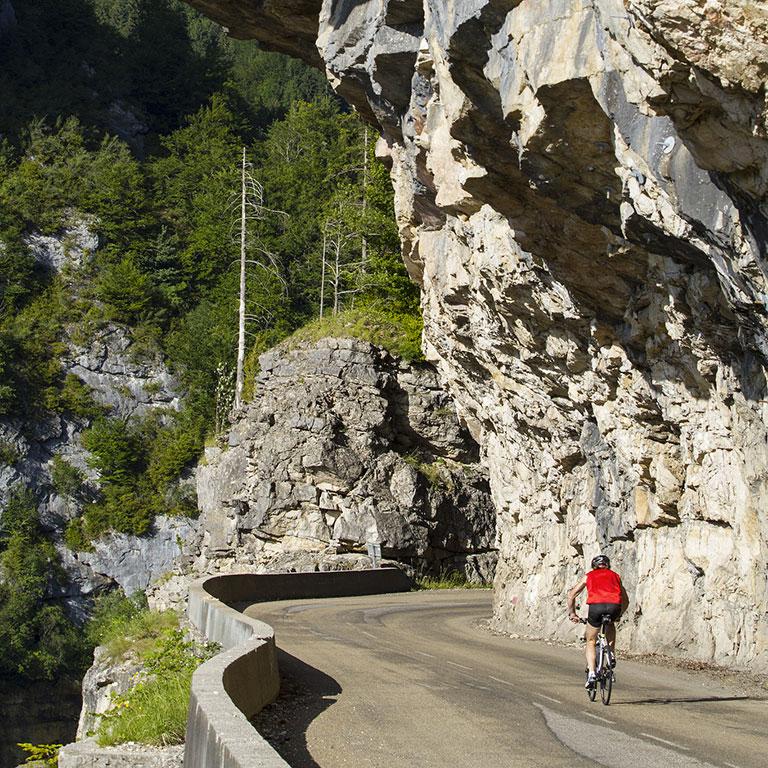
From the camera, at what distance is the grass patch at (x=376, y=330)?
42188 mm

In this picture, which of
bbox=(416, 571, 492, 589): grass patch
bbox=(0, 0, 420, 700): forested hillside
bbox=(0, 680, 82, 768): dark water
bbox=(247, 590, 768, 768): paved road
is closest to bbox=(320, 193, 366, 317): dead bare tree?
bbox=(0, 0, 420, 700): forested hillside

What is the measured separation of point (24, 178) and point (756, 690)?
6472 cm

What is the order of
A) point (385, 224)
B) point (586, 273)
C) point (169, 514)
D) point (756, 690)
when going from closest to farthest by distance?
1. point (756, 690)
2. point (586, 273)
3. point (385, 224)
4. point (169, 514)

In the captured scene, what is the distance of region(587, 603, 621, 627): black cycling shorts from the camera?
38.4 feet

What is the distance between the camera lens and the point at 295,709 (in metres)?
10.9

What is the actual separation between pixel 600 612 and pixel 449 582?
26675 mm

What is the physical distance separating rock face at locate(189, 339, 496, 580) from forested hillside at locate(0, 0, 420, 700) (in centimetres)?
330

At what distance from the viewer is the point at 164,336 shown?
217ft

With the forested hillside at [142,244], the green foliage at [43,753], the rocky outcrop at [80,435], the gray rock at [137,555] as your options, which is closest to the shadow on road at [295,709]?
the green foliage at [43,753]

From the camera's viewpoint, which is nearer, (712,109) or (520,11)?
(712,109)

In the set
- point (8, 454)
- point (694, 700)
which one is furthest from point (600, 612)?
point (8, 454)

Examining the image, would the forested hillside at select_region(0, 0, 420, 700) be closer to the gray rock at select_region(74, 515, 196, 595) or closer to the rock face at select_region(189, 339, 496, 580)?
the gray rock at select_region(74, 515, 196, 595)

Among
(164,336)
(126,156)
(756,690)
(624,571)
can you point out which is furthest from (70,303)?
(756,690)

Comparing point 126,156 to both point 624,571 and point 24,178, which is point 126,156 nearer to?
point 24,178
